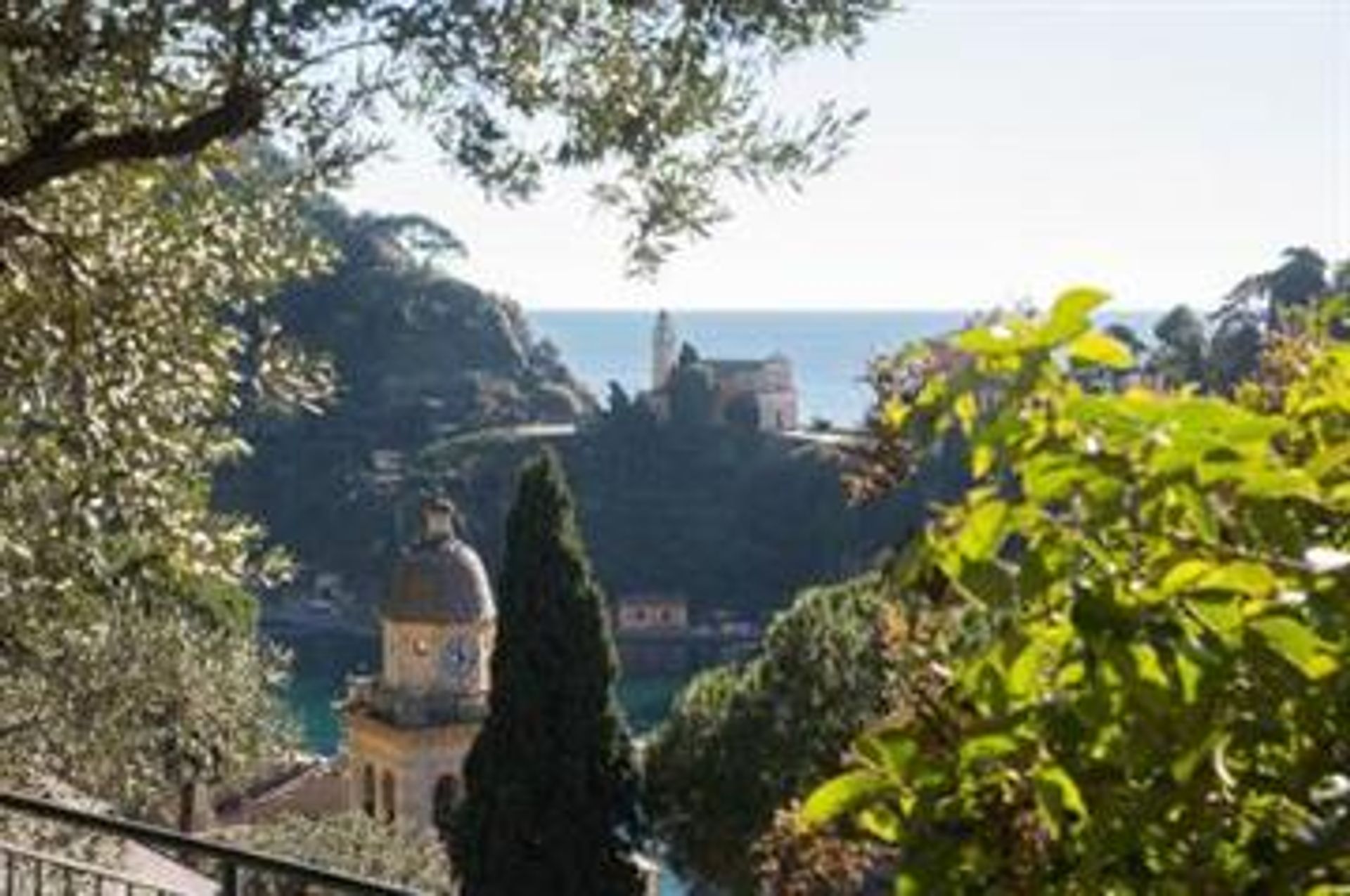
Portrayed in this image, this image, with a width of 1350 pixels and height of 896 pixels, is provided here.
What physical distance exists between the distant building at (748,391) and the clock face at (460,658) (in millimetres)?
50871

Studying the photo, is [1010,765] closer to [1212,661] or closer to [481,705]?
[1212,661]

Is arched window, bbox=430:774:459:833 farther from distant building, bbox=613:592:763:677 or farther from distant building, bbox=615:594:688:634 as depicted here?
distant building, bbox=615:594:688:634

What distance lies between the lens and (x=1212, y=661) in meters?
1.22

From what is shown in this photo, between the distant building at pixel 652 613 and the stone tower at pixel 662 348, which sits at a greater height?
the stone tower at pixel 662 348

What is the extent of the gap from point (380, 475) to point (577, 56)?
8235 centimetres

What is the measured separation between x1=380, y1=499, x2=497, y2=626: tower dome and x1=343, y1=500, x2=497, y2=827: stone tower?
0.01m

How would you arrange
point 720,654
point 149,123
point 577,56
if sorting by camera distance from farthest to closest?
point 720,654 → point 577,56 → point 149,123

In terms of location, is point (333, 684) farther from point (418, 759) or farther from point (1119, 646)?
point (1119, 646)

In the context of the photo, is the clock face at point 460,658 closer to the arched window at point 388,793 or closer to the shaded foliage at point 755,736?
the arched window at point 388,793

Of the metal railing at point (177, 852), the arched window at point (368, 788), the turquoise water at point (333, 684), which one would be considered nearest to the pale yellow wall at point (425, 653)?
the arched window at point (368, 788)

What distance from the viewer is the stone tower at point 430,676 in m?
32.8

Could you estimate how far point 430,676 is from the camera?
3353 centimetres

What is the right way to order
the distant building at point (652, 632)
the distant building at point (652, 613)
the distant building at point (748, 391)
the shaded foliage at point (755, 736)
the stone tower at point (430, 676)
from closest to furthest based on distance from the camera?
the shaded foliage at point (755, 736) → the stone tower at point (430, 676) → the distant building at point (652, 632) → the distant building at point (652, 613) → the distant building at point (748, 391)

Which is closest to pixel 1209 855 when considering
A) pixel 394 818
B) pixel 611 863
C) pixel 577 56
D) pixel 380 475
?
pixel 577 56
